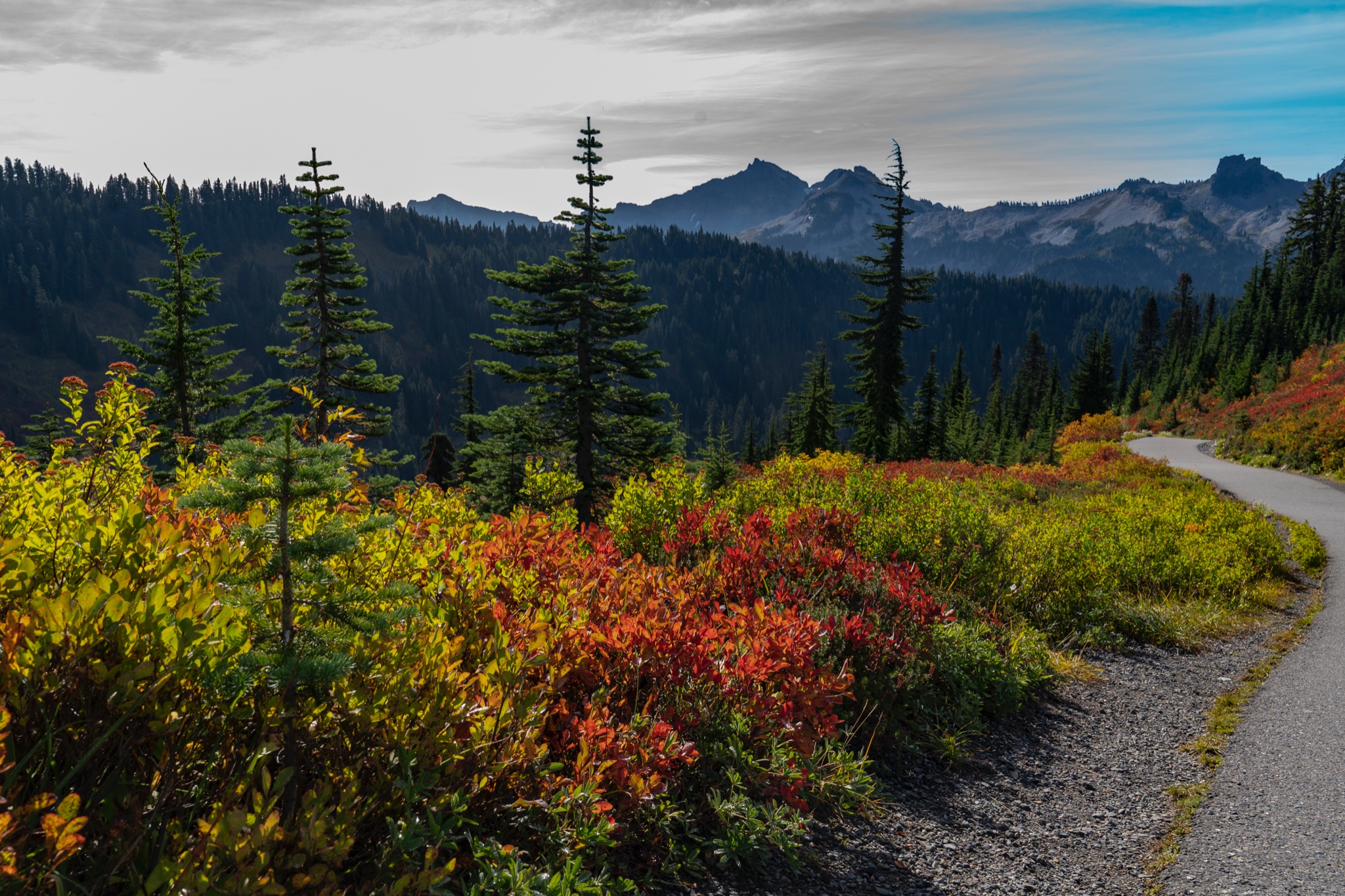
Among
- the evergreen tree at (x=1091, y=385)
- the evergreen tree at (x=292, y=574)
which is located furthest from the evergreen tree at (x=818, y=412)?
the evergreen tree at (x=292, y=574)

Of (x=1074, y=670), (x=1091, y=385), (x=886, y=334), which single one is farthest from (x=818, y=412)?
(x=1091, y=385)

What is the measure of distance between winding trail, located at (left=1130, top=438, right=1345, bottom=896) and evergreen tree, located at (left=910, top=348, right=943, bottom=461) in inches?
1321

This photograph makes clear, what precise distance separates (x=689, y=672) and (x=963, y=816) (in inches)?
72.7

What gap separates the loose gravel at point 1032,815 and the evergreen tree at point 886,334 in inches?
1068

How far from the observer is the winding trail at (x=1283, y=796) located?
3574mm

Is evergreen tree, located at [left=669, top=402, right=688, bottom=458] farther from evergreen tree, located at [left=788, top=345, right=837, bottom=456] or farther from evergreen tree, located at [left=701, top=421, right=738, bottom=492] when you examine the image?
evergreen tree, located at [left=788, top=345, right=837, bottom=456]

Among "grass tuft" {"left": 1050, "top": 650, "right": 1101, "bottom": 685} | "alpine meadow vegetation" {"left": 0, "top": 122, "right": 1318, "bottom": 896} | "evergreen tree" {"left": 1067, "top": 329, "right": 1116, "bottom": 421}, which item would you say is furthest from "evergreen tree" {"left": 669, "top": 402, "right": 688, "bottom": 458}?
"evergreen tree" {"left": 1067, "top": 329, "right": 1116, "bottom": 421}

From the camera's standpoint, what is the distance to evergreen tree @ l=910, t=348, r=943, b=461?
40875 millimetres

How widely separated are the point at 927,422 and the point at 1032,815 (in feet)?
131

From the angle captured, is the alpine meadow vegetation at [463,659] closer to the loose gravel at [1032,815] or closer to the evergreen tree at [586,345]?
the loose gravel at [1032,815]

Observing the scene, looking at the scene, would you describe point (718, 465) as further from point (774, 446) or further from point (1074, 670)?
point (774, 446)

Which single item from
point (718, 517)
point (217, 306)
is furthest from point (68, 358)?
point (718, 517)

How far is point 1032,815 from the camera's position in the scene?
417 cm

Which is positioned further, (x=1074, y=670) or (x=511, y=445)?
(x=511, y=445)
